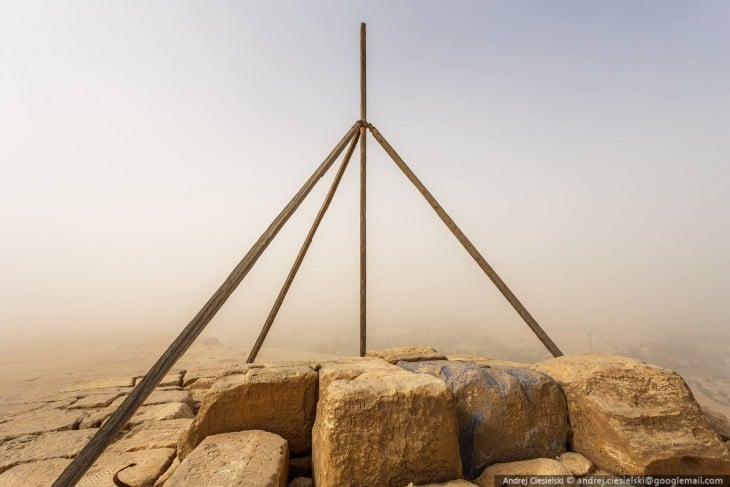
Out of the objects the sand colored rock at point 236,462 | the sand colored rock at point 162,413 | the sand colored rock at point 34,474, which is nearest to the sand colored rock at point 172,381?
the sand colored rock at point 162,413

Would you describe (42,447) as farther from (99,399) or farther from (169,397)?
(99,399)

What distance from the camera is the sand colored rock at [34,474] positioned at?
7.65 ft

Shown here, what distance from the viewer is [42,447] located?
2855 mm

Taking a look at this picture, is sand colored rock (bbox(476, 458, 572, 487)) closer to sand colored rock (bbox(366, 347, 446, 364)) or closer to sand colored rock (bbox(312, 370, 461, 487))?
sand colored rock (bbox(312, 370, 461, 487))

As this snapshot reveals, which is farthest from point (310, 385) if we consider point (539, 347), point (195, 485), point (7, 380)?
point (539, 347)

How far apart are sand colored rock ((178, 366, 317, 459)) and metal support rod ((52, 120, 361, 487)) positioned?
1.24 ft

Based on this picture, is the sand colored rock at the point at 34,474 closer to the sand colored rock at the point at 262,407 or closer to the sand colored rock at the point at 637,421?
the sand colored rock at the point at 262,407

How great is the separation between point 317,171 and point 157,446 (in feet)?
9.79

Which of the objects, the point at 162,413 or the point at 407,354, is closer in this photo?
the point at 407,354

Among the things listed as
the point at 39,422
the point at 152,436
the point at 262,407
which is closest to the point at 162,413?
the point at 152,436

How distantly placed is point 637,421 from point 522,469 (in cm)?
79

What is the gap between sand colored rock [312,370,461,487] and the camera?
5.57 ft

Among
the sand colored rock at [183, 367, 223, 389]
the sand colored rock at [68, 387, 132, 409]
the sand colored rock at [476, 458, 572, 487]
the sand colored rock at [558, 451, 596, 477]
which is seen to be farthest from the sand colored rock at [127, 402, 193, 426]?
the sand colored rock at [558, 451, 596, 477]

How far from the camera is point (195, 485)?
152 centimetres
